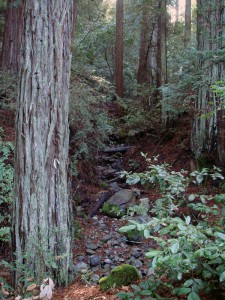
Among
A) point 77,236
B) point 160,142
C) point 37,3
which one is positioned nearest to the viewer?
point 37,3

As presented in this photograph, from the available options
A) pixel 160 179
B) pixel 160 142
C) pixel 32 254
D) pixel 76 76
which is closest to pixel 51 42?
pixel 160 179

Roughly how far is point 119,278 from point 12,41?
276 inches

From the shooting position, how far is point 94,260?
4742 millimetres

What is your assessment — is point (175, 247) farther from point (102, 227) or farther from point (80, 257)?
point (102, 227)

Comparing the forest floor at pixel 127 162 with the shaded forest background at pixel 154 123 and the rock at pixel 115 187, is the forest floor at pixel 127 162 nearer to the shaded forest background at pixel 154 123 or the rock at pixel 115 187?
the shaded forest background at pixel 154 123

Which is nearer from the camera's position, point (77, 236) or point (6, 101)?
point (77, 236)

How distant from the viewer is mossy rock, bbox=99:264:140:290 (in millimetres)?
2791

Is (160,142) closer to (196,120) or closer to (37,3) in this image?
(196,120)

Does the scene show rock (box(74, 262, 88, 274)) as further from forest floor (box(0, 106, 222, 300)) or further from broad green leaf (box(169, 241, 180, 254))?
broad green leaf (box(169, 241, 180, 254))

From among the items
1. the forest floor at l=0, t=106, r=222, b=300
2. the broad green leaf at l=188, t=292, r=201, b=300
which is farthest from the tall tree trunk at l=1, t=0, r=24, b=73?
the broad green leaf at l=188, t=292, r=201, b=300

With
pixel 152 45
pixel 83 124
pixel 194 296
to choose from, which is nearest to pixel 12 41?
pixel 83 124

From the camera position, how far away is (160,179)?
106 inches

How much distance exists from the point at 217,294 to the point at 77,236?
3644 mm

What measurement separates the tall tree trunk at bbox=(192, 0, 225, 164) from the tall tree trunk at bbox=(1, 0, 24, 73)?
4.57 metres
